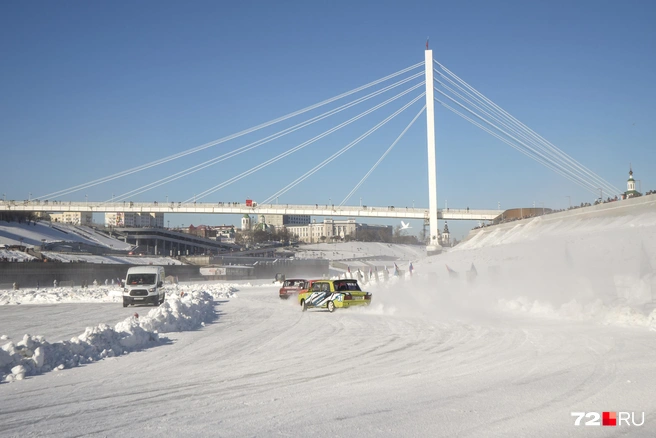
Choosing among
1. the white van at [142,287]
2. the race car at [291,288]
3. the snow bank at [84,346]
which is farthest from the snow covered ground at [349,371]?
the race car at [291,288]

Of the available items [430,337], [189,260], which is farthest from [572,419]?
[189,260]

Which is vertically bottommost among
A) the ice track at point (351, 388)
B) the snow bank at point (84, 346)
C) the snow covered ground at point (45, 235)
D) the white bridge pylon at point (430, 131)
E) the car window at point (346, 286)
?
the ice track at point (351, 388)

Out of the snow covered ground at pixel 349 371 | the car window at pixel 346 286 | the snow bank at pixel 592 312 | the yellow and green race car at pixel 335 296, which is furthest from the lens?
the car window at pixel 346 286

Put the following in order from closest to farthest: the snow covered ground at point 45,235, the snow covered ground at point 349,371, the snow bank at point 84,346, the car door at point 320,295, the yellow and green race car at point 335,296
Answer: the snow covered ground at point 349,371, the snow bank at point 84,346, the yellow and green race car at point 335,296, the car door at point 320,295, the snow covered ground at point 45,235

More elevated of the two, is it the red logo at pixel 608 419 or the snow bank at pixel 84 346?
the snow bank at pixel 84 346

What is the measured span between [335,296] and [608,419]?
18336mm

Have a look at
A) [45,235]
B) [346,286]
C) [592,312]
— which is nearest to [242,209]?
[45,235]

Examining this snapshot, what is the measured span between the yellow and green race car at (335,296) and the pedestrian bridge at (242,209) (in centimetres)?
7382

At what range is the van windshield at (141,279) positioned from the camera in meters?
31.4

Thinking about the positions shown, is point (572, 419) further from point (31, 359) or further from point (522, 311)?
point (522, 311)

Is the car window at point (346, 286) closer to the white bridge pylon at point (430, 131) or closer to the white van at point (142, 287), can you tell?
the white van at point (142, 287)

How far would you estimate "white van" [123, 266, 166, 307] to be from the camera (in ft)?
101

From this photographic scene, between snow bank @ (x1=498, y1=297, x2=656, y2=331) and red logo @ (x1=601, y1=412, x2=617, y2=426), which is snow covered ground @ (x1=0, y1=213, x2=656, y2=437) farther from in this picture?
red logo @ (x1=601, y1=412, x2=617, y2=426)

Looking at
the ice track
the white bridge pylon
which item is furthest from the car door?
the white bridge pylon
